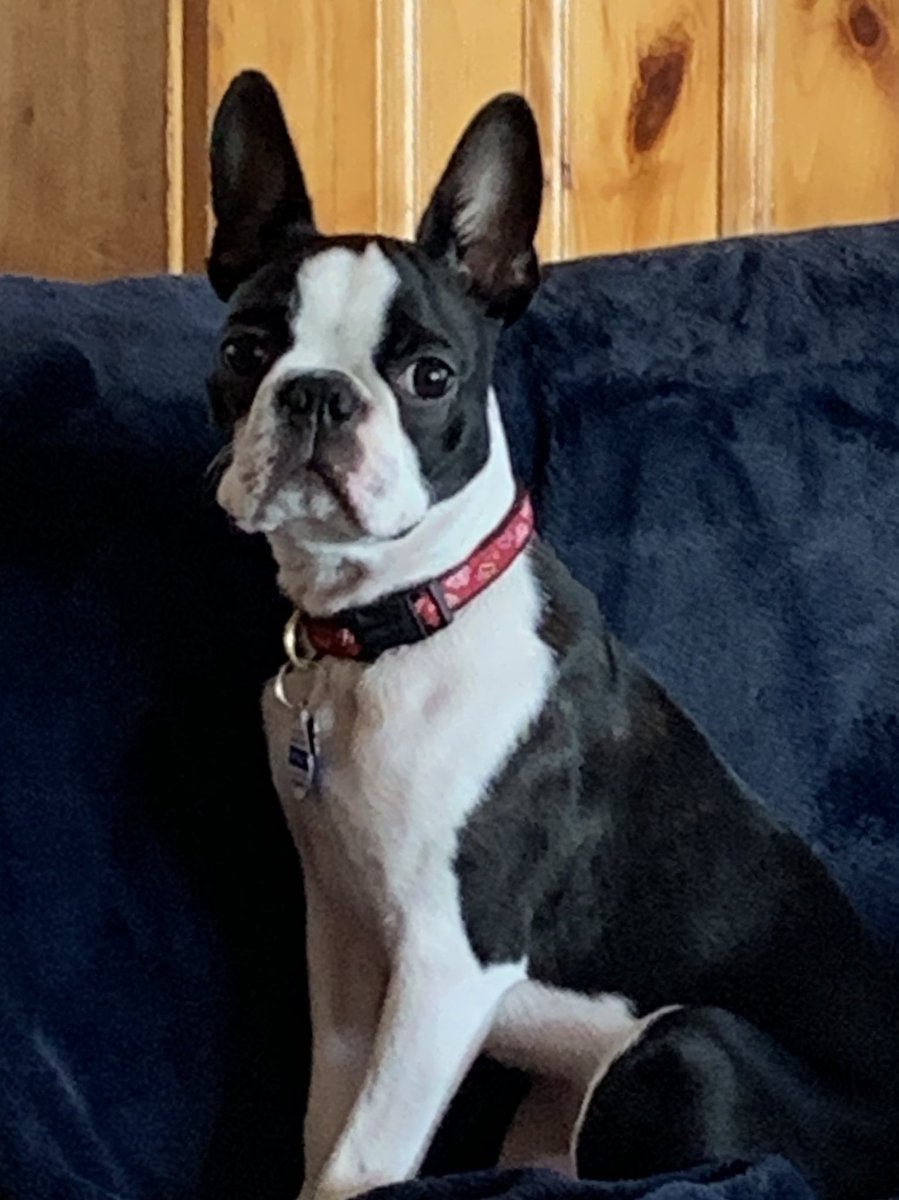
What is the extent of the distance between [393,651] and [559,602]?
132 millimetres

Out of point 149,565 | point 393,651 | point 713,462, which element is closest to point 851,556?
point 713,462

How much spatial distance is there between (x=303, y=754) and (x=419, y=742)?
96mm

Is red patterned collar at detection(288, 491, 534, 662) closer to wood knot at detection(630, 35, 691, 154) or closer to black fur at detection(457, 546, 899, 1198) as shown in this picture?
black fur at detection(457, 546, 899, 1198)

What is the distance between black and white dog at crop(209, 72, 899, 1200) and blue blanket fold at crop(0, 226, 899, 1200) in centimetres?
9

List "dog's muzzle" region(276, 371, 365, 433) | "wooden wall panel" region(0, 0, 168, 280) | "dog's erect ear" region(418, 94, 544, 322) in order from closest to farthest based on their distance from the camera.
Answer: "dog's muzzle" region(276, 371, 365, 433) → "dog's erect ear" region(418, 94, 544, 322) → "wooden wall panel" region(0, 0, 168, 280)

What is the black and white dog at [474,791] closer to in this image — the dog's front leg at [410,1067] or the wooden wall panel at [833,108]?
the dog's front leg at [410,1067]

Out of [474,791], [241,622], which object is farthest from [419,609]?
[241,622]

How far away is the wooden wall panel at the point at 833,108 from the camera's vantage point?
7.59ft

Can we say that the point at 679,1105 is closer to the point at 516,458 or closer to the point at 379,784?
the point at 379,784

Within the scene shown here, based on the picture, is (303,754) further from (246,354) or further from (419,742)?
(246,354)

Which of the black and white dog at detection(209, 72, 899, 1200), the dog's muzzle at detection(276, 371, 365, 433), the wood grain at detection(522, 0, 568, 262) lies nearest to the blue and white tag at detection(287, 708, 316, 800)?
the black and white dog at detection(209, 72, 899, 1200)

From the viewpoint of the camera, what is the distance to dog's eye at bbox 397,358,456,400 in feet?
4.81

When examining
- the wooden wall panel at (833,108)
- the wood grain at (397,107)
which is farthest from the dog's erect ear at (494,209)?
the wooden wall panel at (833,108)

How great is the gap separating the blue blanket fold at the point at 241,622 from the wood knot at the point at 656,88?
440 mm
